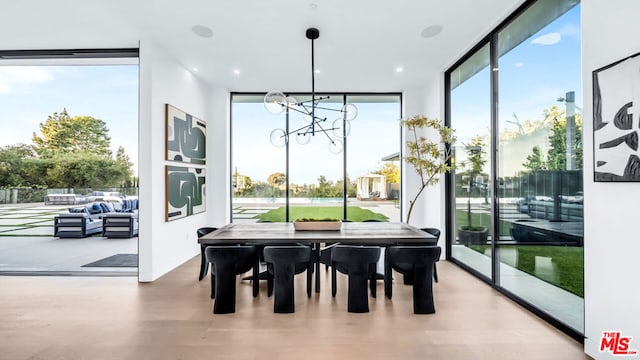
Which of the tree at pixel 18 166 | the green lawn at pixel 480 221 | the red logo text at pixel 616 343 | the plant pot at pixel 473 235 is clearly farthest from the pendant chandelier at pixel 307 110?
the tree at pixel 18 166

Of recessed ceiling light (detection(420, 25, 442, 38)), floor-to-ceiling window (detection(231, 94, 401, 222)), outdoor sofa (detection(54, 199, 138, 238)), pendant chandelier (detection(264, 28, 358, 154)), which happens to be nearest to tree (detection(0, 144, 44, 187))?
outdoor sofa (detection(54, 199, 138, 238))

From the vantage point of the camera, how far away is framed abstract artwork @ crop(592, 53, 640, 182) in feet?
6.59

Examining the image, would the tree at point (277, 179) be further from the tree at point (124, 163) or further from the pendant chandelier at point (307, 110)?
the tree at point (124, 163)

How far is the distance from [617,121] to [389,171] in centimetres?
448

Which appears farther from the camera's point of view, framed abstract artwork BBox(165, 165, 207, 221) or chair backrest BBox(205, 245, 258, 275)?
framed abstract artwork BBox(165, 165, 207, 221)

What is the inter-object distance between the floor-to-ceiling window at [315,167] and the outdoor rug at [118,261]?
1991mm

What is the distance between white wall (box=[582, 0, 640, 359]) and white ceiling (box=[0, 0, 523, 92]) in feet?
4.19

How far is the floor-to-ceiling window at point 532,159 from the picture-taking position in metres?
2.73

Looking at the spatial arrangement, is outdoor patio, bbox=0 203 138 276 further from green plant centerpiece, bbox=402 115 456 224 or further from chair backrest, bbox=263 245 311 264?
green plant centerpiece, bbox=402 115 456 224

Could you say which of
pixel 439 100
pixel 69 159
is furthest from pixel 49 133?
pixel 439 100

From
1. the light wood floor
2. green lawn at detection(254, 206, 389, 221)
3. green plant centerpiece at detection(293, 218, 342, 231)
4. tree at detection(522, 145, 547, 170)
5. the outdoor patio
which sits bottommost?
the light wood floor

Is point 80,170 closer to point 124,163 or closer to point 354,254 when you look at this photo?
point 124,163

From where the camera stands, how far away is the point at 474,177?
4.43 metres

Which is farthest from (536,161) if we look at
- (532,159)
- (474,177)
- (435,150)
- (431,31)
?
(431,31)
